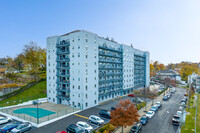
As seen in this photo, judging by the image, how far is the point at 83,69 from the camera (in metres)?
34.6

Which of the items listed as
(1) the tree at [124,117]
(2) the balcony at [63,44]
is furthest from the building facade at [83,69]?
(1) the tree at [124,117]

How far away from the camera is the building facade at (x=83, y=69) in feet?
115

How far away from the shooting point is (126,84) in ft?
183

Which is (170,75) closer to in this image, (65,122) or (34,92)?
(65,122)

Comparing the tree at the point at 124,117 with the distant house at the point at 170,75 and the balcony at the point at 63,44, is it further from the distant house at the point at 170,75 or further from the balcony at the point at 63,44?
the distant house at the point at 170,75

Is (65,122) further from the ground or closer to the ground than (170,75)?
closer to the ground

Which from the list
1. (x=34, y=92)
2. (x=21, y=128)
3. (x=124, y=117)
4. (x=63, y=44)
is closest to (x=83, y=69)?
(x=63, y=44)

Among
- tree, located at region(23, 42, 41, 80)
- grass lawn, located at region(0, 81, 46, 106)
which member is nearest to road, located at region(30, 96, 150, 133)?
grass lawn, located at region(0, 81, 46, 106)

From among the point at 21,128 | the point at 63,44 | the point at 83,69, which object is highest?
the point at 63,44

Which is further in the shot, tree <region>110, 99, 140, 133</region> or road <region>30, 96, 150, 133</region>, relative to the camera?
road <region>30, 96, 150, 133</region>

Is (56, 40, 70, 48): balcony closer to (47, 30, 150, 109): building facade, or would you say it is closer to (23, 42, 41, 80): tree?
(47, 30, 150, 109): building facade

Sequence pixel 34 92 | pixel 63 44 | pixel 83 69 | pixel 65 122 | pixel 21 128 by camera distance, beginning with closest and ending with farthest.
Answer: pixel 21 128 → pixel 65 122 → pixel 83 69 → pixel 63 44 → pixel 34 92

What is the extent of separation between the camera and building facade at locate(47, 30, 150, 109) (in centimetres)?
3509

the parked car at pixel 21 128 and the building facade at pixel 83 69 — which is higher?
the building facade at pixel 83 69
